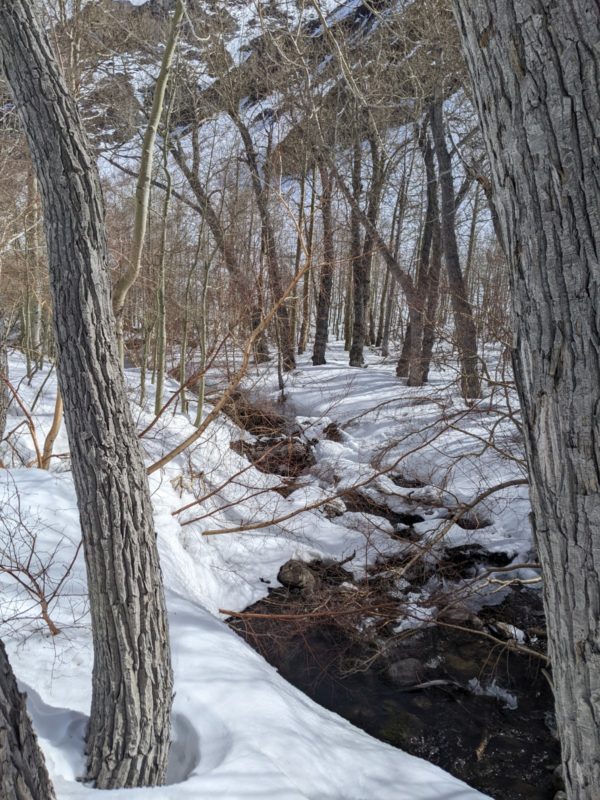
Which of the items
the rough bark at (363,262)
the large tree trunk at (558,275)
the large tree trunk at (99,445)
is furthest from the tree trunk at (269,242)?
the large tree trunk at (558,275)

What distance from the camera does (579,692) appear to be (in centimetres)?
106

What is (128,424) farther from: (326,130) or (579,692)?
(326,130)

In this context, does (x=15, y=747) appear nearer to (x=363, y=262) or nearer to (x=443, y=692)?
(x=443, y=692)

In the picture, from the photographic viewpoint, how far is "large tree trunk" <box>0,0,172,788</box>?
7.27 ft

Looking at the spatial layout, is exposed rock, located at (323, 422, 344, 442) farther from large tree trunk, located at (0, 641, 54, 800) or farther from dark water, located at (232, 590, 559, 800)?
large tree trunk, located at (0, 641, 54, 800)

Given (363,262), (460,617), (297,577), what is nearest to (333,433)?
(297,577)

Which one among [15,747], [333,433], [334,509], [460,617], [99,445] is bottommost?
[460,617]

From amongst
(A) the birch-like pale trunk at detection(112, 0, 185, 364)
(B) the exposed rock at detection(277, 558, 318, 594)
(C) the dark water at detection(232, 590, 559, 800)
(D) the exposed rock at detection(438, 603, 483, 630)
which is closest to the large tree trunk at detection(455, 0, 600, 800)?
(A) the birch-like pale trunk at detection(112, 0, 185, 364)

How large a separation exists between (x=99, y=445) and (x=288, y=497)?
5.86 meters

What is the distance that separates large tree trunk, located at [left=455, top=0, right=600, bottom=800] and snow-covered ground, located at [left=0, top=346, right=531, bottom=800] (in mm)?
2318

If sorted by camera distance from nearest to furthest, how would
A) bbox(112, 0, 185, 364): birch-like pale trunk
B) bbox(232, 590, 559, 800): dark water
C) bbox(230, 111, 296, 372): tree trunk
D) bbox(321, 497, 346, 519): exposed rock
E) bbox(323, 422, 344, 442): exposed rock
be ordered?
bbox(112, 0, 185, 364): birch-like pale trunk
bbox(232, 590, 559, 800): dark water
bbox(321, 497, 346, 519): exposed rock
bbox(230, 111, 296, 372): tree trunk
bbox(323, 422, 344, 442): exposed rock

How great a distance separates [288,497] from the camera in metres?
8.12

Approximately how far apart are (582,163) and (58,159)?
6.47 feet

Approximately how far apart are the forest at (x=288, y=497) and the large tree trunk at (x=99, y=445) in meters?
0.01
